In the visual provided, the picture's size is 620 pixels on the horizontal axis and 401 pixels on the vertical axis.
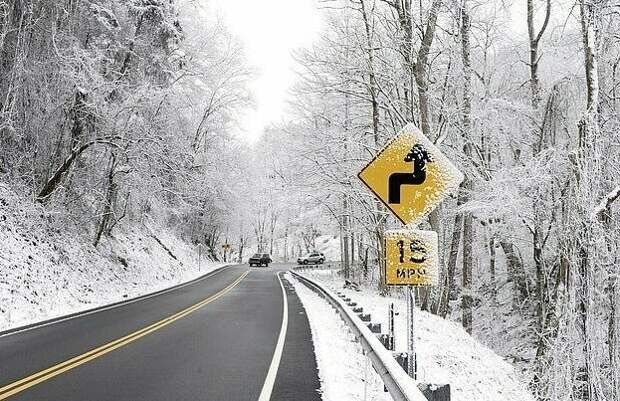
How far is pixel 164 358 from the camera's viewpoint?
9695mm

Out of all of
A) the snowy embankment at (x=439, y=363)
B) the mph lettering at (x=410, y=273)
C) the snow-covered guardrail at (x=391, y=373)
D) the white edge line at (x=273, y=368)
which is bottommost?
the snowy embankment at (x=439, y=363)

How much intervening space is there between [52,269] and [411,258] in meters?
17.3

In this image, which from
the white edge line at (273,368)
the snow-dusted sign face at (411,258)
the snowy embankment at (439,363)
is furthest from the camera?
the snowy embankment at (439,363)

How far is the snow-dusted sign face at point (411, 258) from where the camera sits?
658 centimetres

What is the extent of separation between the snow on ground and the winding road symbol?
7.73ft

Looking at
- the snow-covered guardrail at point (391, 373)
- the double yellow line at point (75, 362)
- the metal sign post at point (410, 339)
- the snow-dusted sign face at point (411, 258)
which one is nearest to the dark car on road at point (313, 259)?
the double yellow line at point (75, 362)

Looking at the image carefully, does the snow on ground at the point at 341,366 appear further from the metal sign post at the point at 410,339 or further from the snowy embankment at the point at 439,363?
the metal sign post at the point at 410,339

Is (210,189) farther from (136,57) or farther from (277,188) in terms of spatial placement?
(136,57)

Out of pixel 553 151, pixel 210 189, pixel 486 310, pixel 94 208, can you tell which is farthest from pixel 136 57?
pixel 486 310

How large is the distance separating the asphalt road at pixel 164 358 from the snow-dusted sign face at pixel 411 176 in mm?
2615

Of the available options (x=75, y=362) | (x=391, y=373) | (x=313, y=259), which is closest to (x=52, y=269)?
(x=75, y=362)

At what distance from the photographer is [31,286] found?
18.2 m

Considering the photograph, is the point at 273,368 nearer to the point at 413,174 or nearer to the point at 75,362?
the point at 75,362

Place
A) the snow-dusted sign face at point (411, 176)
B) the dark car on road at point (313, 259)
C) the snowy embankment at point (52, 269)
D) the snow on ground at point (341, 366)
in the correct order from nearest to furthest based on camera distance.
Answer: the snow-dusted sign face at point (411, 176), the snow on ground at point (341, 366), the snowy embankment at point (52, 269), the dark car on road at point (313, 259)
